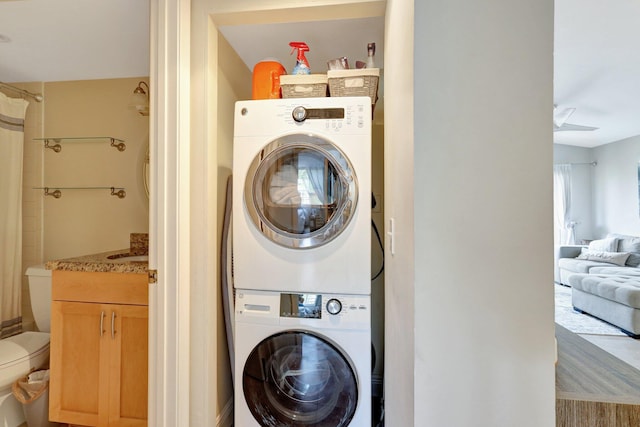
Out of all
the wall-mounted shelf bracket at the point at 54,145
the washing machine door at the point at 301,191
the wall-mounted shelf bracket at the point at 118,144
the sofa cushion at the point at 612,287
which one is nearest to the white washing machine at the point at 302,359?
the washing machine door at the point at 301,191

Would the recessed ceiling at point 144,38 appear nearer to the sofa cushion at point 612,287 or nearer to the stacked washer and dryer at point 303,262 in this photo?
the stacked washer and dryer at point 303,262

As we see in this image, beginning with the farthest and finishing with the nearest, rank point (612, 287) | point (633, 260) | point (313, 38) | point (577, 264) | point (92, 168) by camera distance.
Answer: point (577, 264) < point (633, 260) < point (612, 287) < point (92, 168) < point (313, 38)

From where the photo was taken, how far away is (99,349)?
1.50 meters

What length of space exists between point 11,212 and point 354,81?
2519mm

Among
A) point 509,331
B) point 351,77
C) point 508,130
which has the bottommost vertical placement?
point 509,331

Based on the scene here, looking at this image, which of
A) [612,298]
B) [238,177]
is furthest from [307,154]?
[612,298]

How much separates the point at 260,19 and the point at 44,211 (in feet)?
7.24

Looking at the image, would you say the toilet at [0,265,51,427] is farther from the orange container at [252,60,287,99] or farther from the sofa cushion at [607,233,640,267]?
the sofa cushion at [607,233,640,267]

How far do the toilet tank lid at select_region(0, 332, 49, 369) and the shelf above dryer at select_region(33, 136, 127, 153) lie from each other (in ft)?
4.29

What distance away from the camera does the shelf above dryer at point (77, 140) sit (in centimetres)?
215

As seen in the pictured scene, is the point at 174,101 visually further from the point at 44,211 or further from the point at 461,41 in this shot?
the point at 44,211

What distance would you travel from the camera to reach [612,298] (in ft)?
10.0

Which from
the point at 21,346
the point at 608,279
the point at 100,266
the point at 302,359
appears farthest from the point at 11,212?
the point at 608,279

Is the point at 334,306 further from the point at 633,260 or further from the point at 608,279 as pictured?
the point at 633,260
